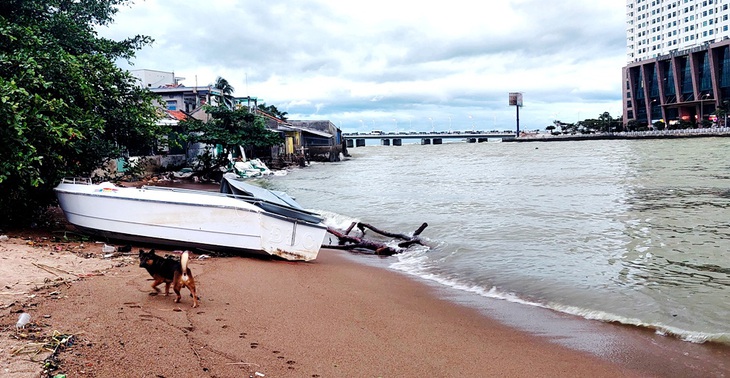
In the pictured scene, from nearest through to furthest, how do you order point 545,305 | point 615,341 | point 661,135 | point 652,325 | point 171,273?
point 171,273 < point 615,341 < point 652,325 < point 545,305 < point 661,135

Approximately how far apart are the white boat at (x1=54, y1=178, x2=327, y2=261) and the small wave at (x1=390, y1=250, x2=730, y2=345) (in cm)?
194

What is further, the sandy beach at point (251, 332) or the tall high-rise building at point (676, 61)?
the tall high-rise building at point (676, 61)

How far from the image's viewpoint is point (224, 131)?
99.2ft

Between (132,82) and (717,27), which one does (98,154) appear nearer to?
(132,82)

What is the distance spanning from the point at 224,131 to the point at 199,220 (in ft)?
73.9

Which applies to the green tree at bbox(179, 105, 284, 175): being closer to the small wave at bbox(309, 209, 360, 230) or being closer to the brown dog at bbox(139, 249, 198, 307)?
the small wave at bbox(309, 209, 360, 230)

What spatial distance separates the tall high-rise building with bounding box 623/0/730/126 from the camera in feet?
317

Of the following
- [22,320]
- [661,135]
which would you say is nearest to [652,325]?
[22,320]

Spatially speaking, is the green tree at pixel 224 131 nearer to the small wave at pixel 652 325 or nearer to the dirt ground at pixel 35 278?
the dirt ground at pixel 35 278

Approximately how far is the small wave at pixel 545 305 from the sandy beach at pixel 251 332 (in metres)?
0.90

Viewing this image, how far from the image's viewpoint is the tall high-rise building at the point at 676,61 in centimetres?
9662

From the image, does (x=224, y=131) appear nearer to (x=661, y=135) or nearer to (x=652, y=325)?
(x=652, y=325)

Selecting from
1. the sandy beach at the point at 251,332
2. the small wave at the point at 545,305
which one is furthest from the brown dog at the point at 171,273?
the small wave at the point at 545,305

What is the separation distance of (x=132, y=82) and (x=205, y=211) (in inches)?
239
